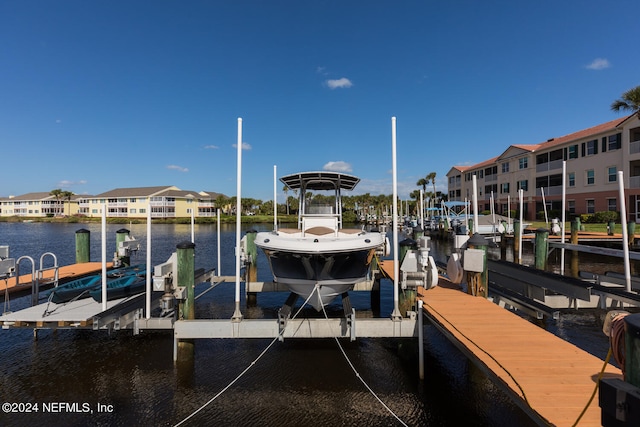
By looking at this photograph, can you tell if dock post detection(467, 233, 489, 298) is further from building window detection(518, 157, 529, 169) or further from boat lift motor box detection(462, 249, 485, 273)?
building window detection(518, 157, 529, 169)

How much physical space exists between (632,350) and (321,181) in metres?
10.3

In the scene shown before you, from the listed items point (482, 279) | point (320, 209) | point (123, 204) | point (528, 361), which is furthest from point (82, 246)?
point (123, 204)

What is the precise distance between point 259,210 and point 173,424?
336 feet

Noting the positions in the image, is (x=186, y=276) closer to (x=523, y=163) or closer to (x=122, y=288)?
(x=122, y=288)

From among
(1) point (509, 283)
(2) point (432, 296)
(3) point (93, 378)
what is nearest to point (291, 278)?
(2) point (432, 296)

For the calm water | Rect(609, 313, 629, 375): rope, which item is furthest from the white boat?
Rect(609, 313, 629, 375): rope

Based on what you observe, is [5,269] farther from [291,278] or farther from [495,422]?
[495,422]

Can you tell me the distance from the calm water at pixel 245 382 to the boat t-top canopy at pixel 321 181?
551cm

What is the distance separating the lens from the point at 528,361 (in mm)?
4855

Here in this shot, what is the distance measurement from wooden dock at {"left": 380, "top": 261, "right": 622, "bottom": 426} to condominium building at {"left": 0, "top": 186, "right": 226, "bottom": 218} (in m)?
80.9

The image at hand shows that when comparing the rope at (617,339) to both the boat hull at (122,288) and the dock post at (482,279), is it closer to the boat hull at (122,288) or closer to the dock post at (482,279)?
the dock post at (482,279)

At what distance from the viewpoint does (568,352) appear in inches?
204

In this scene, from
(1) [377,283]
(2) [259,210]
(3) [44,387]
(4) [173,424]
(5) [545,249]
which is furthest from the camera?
(2) [259,210]

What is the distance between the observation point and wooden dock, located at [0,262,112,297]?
10148 mm
